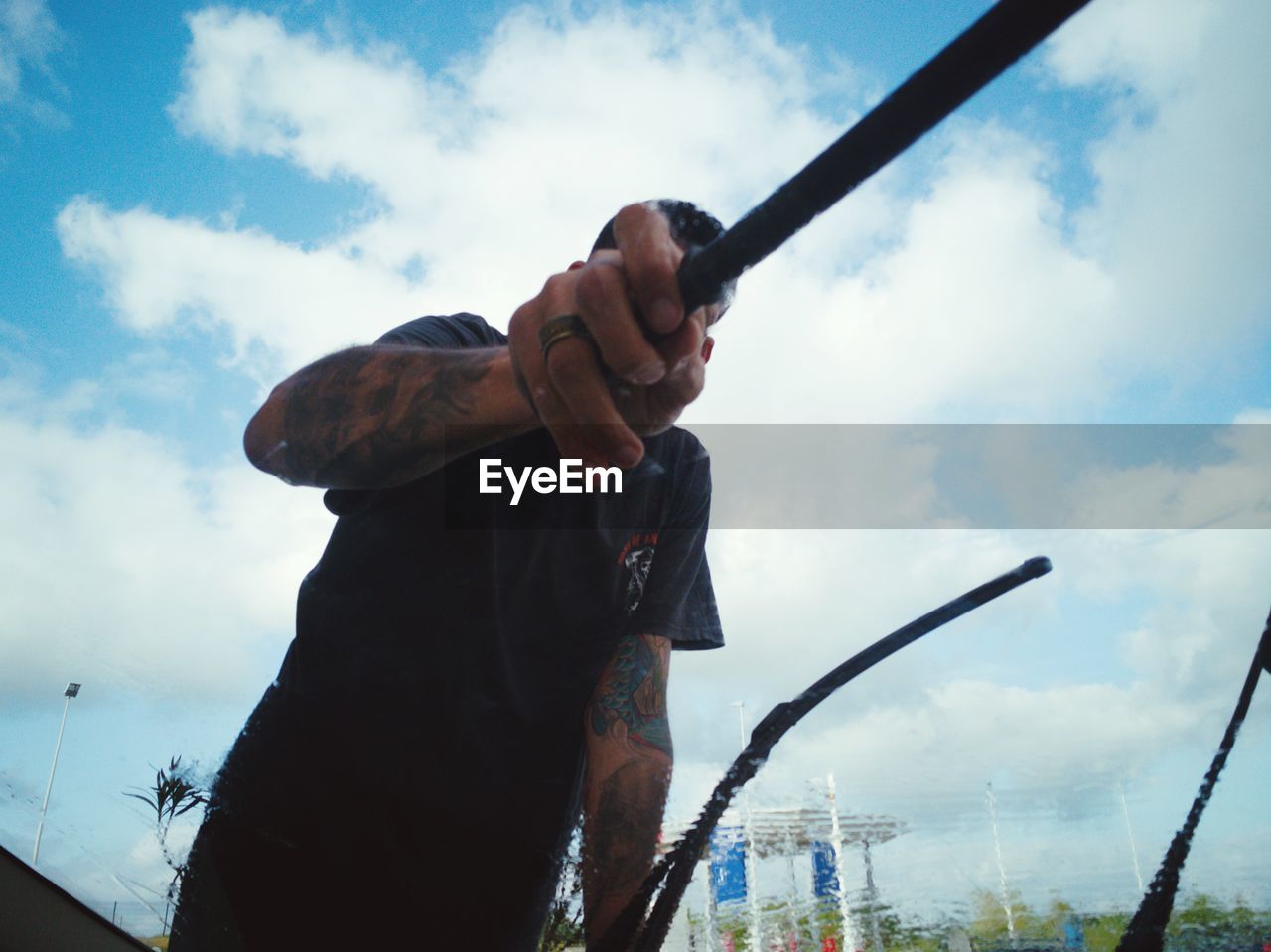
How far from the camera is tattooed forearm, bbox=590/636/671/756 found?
1.34m

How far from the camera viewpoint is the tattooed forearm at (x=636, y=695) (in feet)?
4.39

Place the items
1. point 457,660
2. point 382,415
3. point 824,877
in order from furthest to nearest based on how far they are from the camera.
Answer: point 457,660 < point 382,415 < point 824,877

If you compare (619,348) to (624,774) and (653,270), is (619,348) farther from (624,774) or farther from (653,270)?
(624,774)

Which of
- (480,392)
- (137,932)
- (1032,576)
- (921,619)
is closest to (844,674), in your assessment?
(921,619)

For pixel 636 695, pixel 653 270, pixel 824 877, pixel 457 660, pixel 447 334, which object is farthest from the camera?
pixel 636 695

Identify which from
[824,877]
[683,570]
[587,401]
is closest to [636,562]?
[683,570]

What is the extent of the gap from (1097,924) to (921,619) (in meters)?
0.33

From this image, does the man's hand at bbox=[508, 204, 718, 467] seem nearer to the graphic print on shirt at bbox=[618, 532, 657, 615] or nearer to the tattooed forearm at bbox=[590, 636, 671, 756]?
the graphic print on shirt at bbox=[618, 532, 657, 615]

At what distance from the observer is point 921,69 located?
1.38 ft

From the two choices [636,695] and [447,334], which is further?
[636,695]

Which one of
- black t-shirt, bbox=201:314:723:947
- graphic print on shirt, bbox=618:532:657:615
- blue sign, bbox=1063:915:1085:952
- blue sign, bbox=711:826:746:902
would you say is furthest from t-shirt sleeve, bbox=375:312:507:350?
blue sign, bbox=1063:915:1085:952

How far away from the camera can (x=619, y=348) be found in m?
0.58

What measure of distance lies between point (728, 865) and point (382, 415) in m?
0.68

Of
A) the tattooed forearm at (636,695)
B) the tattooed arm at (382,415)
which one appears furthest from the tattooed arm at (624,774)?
the tattooed arm at (382,415)
